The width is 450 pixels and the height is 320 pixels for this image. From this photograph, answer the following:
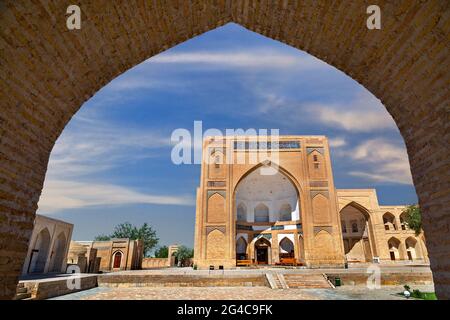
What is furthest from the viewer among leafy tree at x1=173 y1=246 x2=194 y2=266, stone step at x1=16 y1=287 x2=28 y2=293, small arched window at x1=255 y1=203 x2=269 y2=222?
leafy tree at x1=173 y1=246 x2=194 y2=266

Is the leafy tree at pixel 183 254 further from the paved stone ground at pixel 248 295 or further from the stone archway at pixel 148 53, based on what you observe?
the stone archway at pixel 148 53

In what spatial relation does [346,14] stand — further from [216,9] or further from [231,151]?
[231,151]

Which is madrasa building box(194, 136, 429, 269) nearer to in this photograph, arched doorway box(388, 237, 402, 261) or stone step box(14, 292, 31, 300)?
arched doorway box(388, 237, 402, 261)

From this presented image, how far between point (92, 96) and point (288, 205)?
24.2m

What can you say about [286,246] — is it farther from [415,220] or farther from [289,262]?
[415,220]

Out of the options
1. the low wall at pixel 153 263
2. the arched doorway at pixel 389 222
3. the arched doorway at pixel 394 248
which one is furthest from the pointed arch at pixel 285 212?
the low wall at pixel 153 263

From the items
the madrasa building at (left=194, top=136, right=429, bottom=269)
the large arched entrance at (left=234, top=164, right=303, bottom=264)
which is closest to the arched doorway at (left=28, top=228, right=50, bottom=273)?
the madrasa building at (left=194, top=136, right=429, bottom=269)

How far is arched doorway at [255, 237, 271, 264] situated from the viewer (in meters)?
23.9

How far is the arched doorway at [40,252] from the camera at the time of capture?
1436 cm

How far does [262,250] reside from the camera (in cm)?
2438

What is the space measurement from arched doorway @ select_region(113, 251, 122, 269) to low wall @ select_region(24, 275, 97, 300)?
32.3 feet

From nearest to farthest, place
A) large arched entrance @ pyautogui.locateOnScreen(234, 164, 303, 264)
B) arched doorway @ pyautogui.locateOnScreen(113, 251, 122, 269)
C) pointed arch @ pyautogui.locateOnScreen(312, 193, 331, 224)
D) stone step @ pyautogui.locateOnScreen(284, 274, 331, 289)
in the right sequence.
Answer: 1. stone step @ pyautogui.locateOnScreen(284, 274, 331, 289)
2. pointed arch @ pyautogui.locateOnScreen(312, 193, 331, 224)
3. arched doorway @ pyautogui.locateOnScreen(113, 251, 122, 269)
4. large arched entrance @ pyautogui.locateOnScreen(234, 164, 303, 264)

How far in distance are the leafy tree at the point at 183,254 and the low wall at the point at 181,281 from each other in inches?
795
